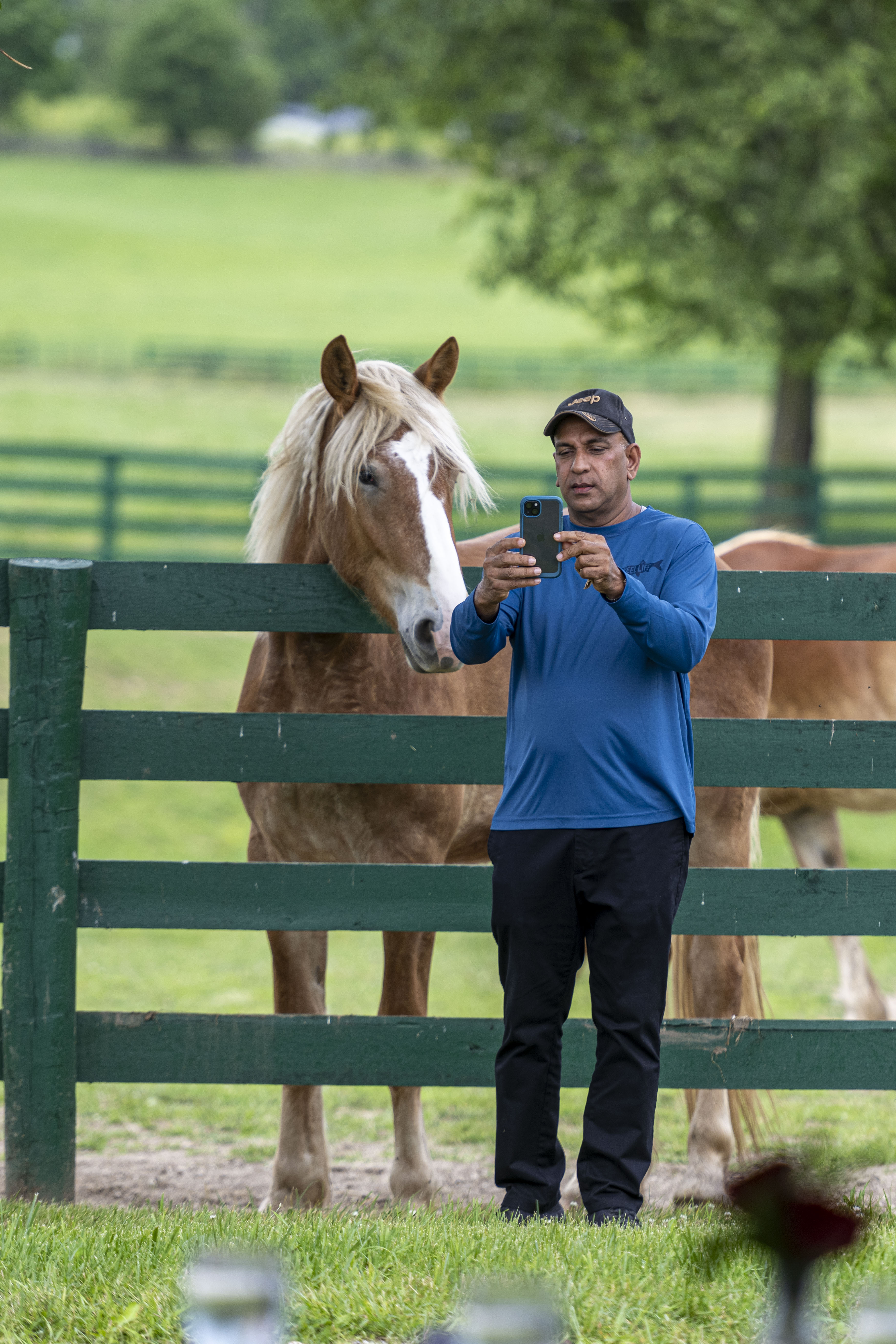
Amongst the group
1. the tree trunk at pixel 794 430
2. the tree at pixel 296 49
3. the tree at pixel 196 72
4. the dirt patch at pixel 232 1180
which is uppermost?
the tree at pixel 296 49

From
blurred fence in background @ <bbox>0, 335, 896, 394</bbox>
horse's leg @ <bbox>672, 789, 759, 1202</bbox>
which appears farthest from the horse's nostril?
blurred fence in background @ <bbox>0, 335, 896, 394</bbox>

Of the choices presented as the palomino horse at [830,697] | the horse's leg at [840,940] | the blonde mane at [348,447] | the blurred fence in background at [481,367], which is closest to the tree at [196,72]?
the blurred fence in background at [481,367]

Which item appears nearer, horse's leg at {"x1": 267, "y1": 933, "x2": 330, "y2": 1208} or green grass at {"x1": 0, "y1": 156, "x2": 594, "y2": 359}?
horse's leg at {"x1": 267, "y1": 933, "x2": 330, "y2": 1208}

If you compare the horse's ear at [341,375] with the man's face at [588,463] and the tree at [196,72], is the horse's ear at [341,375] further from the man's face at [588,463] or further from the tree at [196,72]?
the tree at [196,72]

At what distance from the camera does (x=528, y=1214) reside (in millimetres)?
3035

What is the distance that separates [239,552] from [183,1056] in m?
13.9

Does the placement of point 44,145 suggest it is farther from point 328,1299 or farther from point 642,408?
point 328,1299

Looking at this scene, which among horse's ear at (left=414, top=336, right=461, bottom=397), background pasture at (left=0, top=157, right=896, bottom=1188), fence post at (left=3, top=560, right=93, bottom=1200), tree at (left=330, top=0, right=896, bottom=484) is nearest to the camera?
fence post at (left=3, top=560, right=93, bottom=1200)

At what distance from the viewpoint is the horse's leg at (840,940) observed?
247 inches

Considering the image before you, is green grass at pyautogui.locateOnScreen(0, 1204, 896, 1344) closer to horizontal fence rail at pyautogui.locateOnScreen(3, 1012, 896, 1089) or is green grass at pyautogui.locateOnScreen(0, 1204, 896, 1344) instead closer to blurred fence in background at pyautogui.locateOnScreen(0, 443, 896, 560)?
horizontal fence rail at pyautogui.locateOnScreen(3, 1012, 896, 1089)

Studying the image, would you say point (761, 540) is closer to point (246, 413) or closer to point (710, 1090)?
point (710, 1090)

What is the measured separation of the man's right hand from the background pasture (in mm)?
1181

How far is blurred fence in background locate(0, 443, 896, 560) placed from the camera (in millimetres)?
14789

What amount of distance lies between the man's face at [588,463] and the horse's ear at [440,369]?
79 cm
